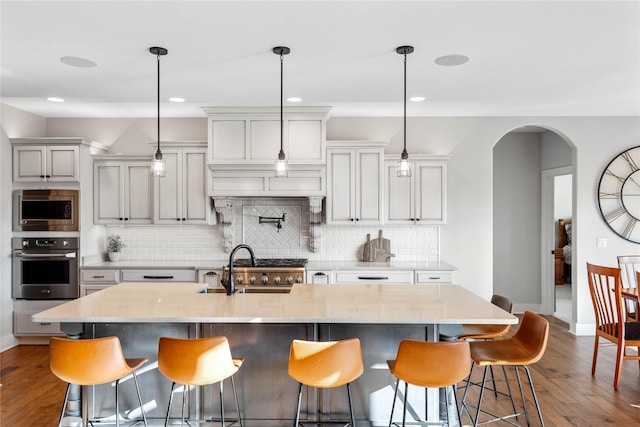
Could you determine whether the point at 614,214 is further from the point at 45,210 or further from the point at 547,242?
the point at 45,210

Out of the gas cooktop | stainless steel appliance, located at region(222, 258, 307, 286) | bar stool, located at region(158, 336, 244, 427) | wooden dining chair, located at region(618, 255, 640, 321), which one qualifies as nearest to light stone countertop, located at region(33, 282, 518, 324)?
bar stool, located at region(158, 336, 244, 427)

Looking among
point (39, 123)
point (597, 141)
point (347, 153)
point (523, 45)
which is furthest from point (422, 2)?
point (39, 123)

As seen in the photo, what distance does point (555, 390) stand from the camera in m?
3.68

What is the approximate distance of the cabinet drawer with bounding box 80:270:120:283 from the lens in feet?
16.1

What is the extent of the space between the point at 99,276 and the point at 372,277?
122 inches

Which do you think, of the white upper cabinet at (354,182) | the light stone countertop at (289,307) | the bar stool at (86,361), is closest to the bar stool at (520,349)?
the light stone countertop at (289,307)

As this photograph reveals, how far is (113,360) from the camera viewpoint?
2404 mm

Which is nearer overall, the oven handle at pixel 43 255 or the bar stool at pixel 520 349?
the bar stool at pixel 520 349

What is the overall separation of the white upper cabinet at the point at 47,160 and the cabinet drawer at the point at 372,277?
10.5 feet

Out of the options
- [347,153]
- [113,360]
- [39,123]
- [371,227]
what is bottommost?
[113,360]

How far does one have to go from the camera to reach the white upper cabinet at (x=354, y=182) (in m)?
5.08

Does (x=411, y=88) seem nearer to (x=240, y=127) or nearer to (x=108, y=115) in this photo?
(x=240, y=127)

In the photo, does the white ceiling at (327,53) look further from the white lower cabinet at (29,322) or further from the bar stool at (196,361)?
the white lower cabinet at (29,322)

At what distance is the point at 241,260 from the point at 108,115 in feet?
8.29
